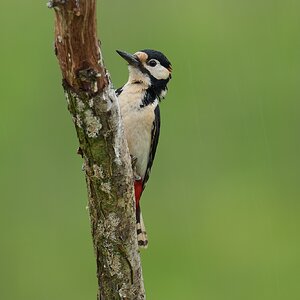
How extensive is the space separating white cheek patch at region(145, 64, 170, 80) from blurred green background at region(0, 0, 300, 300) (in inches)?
183

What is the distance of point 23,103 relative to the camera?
13.1m

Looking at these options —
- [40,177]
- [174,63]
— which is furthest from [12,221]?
[174,63]

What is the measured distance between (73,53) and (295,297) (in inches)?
331

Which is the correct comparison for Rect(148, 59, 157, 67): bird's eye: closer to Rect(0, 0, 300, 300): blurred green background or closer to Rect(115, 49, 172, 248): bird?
Rect(115, 49, 172, 248): bird

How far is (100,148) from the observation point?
4996 millimetres

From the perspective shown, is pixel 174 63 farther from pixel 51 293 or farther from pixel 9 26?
pixel 51 293

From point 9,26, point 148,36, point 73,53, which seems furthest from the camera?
point 9,26

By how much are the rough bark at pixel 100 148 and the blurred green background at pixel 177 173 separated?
5905mm

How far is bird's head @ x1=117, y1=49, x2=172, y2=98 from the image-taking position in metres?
6.57

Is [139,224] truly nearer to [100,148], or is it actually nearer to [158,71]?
[158,71]

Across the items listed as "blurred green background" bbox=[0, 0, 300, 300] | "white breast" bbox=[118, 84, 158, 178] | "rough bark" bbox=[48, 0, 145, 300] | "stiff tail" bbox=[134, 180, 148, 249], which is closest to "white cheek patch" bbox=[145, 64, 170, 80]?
"white breast" bbox=[118, 84, 158, 178]

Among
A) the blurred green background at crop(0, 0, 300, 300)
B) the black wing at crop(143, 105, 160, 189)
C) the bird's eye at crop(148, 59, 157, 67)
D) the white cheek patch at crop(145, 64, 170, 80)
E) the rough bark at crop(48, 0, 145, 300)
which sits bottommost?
the rough bark at crop(48, 0, 145, 300)

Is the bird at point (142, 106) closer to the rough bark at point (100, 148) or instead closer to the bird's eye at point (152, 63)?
the bird's eye at point (152, 63)

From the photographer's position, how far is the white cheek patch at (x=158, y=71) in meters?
6.57
